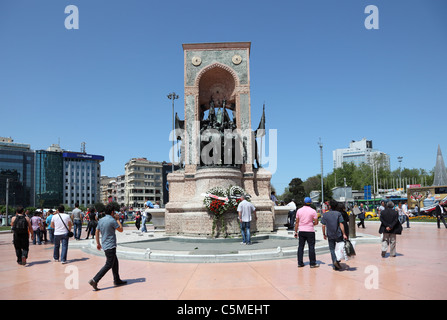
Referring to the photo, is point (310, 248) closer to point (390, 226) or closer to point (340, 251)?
point (340, 251)

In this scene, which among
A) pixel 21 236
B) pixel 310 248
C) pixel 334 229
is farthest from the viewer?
pixel 21 236

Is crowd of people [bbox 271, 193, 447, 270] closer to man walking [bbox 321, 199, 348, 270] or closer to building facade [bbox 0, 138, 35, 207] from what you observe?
man walking [bbox 321, 199, 348, 270]

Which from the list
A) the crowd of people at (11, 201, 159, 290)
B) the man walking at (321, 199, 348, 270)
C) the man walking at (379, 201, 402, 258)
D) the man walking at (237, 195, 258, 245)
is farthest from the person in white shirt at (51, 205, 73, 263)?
the man walking at (379, 201, 402, 258)

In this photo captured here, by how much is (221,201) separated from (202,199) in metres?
1.38

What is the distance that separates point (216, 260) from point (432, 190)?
36.8 m

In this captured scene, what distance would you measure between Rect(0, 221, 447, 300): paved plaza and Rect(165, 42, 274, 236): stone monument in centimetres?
570

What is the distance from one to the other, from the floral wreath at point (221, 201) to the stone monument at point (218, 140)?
1159 millimetres

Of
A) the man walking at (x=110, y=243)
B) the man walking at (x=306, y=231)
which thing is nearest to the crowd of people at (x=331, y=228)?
the man walking at (x=306, y=231)

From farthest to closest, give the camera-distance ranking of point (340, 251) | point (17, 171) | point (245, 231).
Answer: point (17, 171)
point (245, 231)
point (340, 251)

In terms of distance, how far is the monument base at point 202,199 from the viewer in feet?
45.6

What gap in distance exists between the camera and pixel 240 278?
23.2 feet

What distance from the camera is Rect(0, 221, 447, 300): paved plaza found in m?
5.84

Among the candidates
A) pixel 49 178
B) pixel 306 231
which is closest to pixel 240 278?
pixel 306 231
